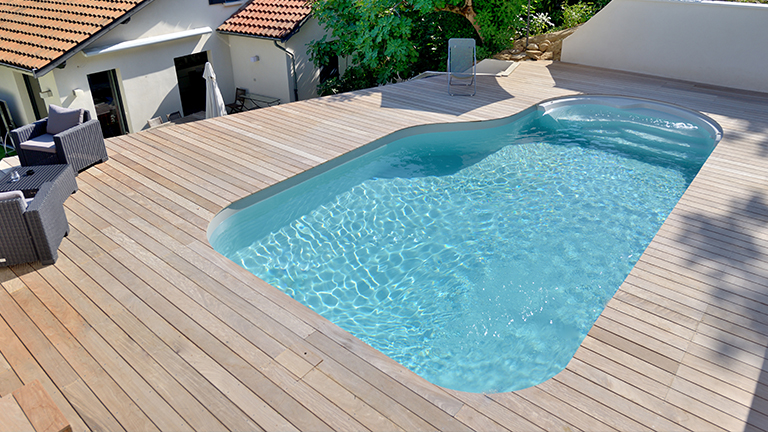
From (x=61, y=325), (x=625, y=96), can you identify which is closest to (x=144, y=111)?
(x=61, y=325)

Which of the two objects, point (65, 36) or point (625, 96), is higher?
point (65, 36)

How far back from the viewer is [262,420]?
8.68 feet

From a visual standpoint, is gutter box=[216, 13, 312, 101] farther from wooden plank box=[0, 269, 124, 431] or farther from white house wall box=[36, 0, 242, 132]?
wooden plank box=[0, 269, 124, 431]

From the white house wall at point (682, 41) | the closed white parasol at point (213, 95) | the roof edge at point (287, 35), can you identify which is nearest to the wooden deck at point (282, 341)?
the closed white parasol at point (213, 95)

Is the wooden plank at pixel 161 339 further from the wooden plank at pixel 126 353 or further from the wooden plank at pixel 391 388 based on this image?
the wooden plank at pixel 391 388

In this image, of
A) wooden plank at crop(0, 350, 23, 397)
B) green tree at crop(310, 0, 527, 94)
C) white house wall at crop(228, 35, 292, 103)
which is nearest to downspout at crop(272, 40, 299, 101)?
white house wall at crop(228, 35, 292, 103)

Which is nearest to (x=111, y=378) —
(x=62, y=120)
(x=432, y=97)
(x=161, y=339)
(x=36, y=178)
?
(x=161, y=339)

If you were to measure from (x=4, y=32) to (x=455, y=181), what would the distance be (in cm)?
966

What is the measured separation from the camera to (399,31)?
9836mm

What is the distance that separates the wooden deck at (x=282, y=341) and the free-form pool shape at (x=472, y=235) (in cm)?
55

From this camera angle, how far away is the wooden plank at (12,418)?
2293 millimetres

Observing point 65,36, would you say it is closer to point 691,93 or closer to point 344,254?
point 344,254

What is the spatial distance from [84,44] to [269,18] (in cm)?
394

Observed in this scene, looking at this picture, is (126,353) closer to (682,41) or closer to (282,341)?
(282,341)
